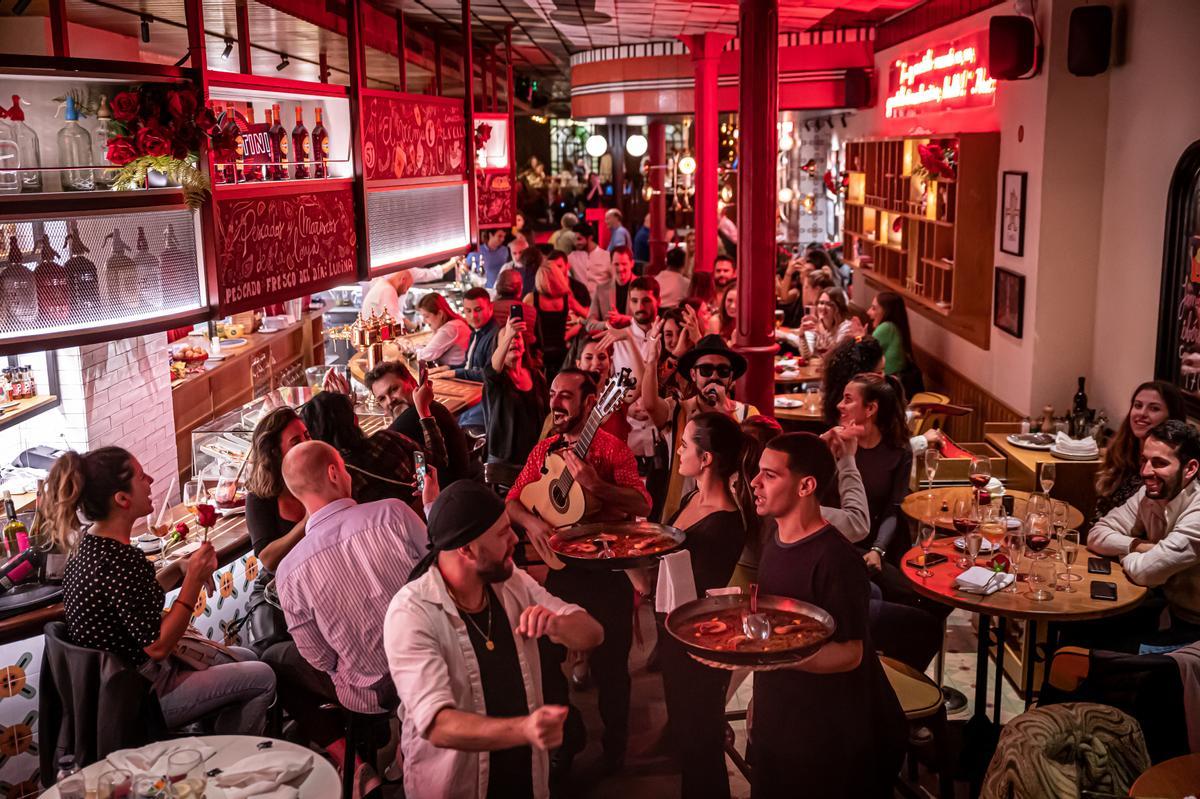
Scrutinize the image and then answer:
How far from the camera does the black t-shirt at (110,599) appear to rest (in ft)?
11.9

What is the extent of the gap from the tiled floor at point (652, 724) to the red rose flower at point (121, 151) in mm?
2966

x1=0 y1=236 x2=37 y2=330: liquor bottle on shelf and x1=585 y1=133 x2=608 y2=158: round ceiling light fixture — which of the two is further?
x1=585 y1=133 x2=608 y2=158: round ceiling light fixture

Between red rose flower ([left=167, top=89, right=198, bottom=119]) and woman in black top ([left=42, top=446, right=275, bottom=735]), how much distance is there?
1.23 m

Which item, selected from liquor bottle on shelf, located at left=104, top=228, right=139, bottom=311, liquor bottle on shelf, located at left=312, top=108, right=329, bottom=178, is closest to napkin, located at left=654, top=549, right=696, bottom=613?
liquor bottle on shelf, located at left=104, top=228, right=139, bottom=311

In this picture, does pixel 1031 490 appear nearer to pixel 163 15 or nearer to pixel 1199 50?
pixel 1199 50

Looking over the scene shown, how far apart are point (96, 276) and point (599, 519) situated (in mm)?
2146

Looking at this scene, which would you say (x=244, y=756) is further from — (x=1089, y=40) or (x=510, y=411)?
(x=1089, y=40)

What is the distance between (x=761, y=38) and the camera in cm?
680

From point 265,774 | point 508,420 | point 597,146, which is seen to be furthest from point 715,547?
point 597,146

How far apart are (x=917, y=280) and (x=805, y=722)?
25.0 feet

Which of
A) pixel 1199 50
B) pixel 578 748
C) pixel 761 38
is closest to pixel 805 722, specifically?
pixel 578 748

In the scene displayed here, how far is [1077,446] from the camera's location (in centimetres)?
627

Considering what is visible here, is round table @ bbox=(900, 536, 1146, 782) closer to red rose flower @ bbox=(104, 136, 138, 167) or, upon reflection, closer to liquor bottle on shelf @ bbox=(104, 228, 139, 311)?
liquor bottle on shelf @ bbox=(104, 228, 139, 311)

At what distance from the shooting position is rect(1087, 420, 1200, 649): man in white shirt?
4312mm
